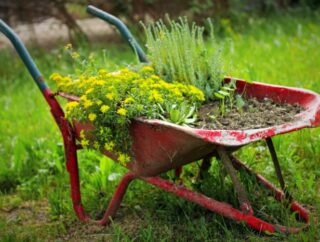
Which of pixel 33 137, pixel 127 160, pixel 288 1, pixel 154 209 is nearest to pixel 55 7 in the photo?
pixel 33 137

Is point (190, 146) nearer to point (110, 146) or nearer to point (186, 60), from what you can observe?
point (110, 146)

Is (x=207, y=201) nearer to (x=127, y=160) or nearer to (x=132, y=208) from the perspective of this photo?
(x=127, y=160)

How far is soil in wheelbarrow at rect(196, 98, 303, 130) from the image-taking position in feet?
9.08

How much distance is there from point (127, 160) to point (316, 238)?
0.90 metres

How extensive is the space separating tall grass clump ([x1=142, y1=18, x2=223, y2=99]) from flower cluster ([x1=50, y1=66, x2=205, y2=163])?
209 millimetres

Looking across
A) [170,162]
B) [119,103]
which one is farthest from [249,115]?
[119,103]

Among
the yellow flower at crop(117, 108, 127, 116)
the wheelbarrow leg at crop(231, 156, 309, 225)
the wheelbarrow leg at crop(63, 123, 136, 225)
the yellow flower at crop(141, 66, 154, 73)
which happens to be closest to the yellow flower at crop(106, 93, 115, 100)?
the yellow flower at crop(117, 108, 127, 116)

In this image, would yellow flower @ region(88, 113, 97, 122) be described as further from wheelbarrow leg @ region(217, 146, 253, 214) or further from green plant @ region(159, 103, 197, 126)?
wheelbarrow leg @ region(217, 146, 253, 214)

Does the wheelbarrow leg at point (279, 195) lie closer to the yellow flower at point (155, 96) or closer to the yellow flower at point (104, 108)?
the yellow flower at point (155, 96)

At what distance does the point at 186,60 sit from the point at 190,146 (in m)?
0.72

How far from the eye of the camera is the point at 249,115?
2.90m

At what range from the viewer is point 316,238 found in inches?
109

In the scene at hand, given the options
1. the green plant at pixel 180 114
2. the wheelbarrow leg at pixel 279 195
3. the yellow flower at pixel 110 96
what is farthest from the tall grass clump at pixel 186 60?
the yellow flower at pixel 110 96

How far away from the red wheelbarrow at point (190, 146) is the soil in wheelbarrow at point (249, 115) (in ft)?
0.18
